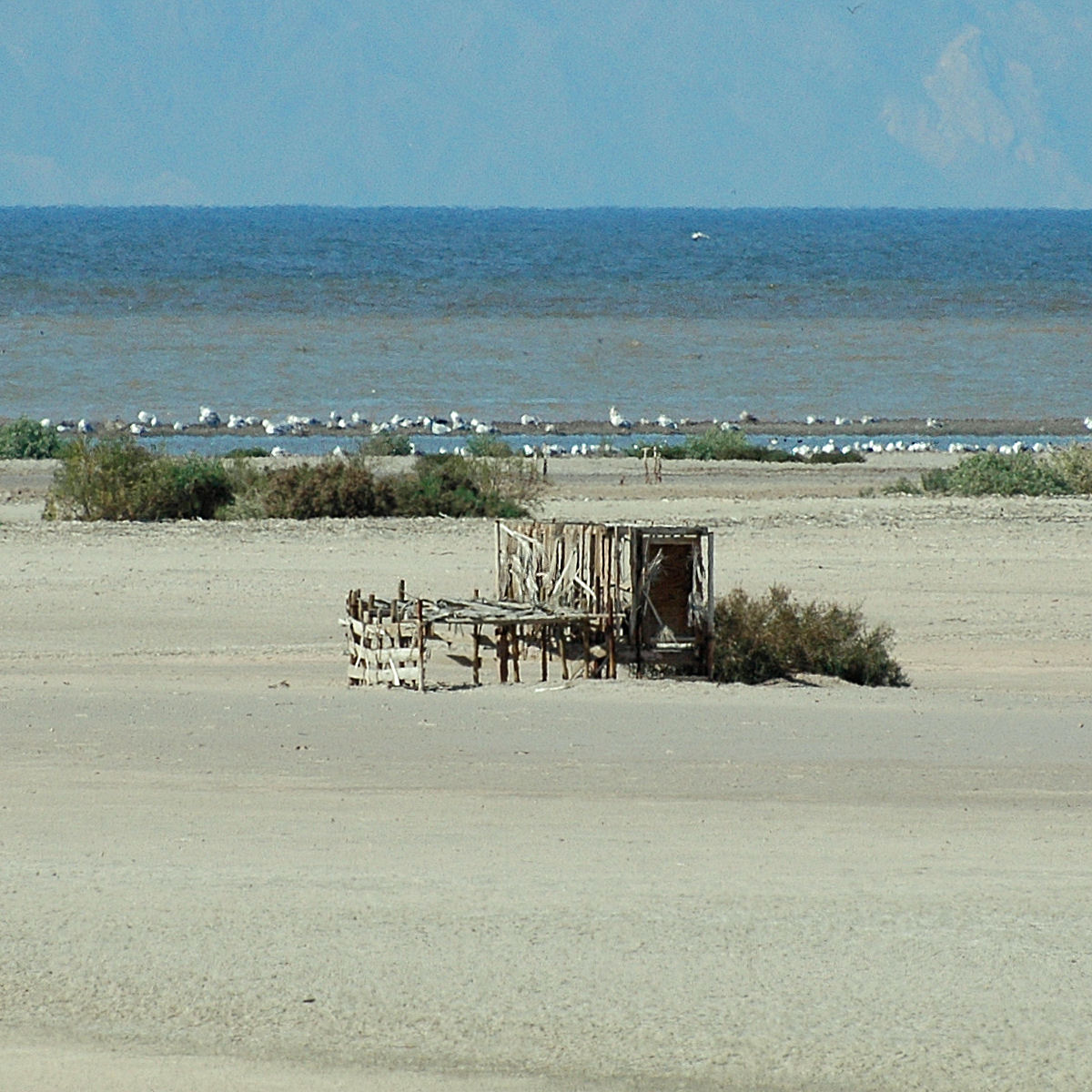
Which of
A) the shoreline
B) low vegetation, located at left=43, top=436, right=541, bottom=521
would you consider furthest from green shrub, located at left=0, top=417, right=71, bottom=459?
low vegetation, located at left=43, top=436, right=541, bottom=521

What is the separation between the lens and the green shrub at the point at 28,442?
30062mm

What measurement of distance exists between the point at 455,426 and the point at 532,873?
29875 millimetres

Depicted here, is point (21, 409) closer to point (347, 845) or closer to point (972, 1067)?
point (347, 845)

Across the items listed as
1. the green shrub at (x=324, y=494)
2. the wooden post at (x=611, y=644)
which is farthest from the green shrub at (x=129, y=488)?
the wooden post at (x=611, y=644)

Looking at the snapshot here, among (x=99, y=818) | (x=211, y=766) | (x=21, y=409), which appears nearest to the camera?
(x=99, y=818)

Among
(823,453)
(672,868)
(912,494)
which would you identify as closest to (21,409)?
(823,453)

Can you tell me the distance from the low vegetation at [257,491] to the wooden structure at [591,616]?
8.01 meters

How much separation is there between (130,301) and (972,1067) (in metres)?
71.0

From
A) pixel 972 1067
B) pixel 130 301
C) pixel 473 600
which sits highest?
pixel 130 301

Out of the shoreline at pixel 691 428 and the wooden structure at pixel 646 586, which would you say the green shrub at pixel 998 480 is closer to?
the wooden structure at pixel 646 586

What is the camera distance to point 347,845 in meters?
8.17

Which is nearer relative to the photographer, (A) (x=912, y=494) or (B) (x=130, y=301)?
(A) (x=912, y=494)

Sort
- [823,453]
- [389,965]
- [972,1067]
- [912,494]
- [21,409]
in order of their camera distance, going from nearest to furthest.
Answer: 1. [972,1067]
2. [389,965]
3. [912,494]
4. [823,453]
5. [21,409]

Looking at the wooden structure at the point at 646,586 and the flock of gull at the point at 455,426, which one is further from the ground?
the flock of gull at the point at 455,426
